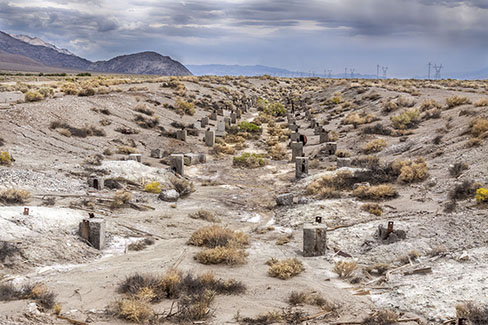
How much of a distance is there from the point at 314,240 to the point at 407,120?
65.4 ft

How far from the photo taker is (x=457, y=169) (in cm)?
1652

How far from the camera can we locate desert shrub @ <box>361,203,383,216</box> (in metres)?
14.2

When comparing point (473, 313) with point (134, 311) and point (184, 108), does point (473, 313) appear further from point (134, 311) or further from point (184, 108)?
point (184, 108)

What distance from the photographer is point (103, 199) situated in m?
14.4

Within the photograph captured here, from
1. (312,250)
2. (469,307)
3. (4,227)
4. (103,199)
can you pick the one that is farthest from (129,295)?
(103,199)

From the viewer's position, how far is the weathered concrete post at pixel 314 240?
11.2 meters

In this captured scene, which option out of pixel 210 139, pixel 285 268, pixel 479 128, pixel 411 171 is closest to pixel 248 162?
pixel 210 139

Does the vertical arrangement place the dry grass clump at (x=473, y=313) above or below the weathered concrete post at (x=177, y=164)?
below

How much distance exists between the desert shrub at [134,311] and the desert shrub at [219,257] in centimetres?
268

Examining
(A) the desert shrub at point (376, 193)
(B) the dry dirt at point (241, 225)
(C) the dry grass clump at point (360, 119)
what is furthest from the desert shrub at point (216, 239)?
(C) the dry grass clump at point (360, 119)

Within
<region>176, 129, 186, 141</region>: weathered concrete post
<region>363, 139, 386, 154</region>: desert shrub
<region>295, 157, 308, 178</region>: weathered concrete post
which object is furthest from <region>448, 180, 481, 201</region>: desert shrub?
<region>176, 129, 186, 141</region>: weathered concrete post

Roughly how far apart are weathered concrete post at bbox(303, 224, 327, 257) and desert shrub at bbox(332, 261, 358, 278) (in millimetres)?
1174

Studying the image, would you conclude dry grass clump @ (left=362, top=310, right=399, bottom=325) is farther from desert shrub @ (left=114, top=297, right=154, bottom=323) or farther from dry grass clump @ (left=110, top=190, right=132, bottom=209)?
dry grass clump @ (left=110, top=190, right=132, bottom=209)

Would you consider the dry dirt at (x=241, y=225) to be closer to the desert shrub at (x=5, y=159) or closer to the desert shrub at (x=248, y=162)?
the desert shrub at (x=5, y=159)
